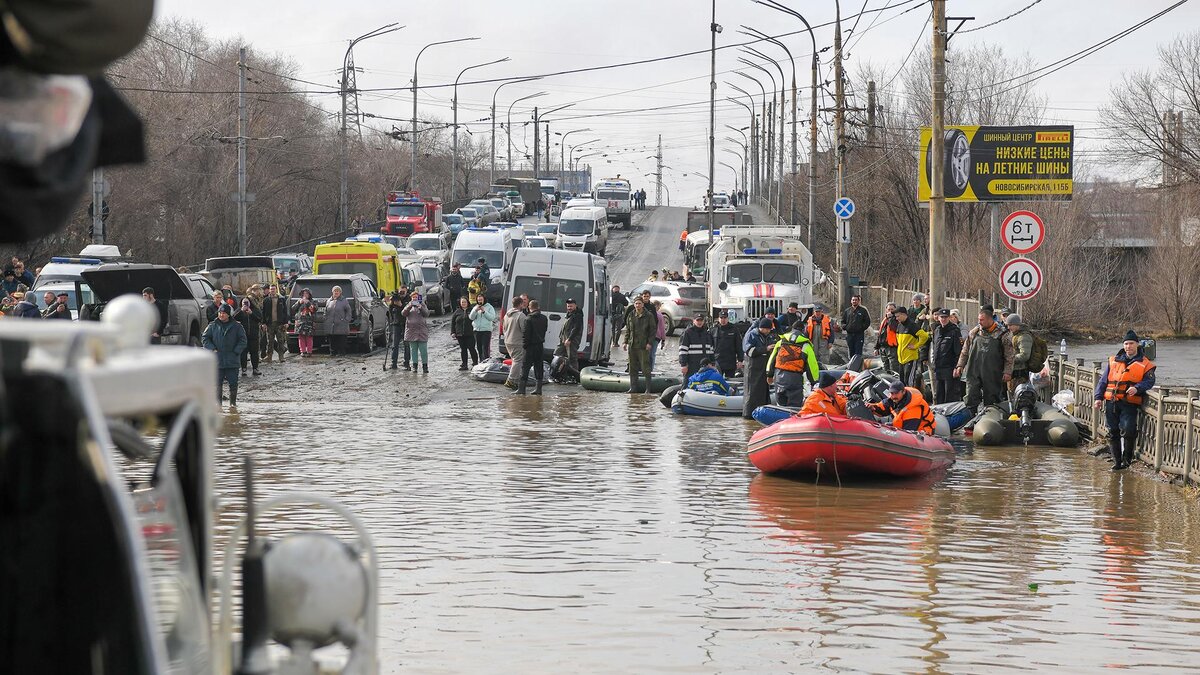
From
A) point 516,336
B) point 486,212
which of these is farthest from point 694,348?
point 486,212

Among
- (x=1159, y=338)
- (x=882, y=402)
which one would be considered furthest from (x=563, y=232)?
(x=882, y=402)

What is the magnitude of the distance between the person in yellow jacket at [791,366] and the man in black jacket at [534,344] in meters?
5.32

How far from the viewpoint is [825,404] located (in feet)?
57.5

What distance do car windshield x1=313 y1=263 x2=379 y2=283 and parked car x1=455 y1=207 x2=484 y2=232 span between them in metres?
37.3

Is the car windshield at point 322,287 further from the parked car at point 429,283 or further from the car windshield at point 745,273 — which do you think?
the car windshield at point 745,273

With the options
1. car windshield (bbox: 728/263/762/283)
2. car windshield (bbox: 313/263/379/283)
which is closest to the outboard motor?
car windshield (bbox: 728/263/762/283)

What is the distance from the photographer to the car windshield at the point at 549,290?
31.5m

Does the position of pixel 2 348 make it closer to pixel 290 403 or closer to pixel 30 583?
pixel 30 583

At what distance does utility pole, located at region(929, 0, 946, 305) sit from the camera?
25.9m

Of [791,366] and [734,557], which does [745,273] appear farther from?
[734,557]

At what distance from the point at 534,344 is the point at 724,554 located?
15.0m

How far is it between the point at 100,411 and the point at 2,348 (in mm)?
264

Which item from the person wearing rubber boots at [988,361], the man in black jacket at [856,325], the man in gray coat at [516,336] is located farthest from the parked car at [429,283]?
the person wearing rubber boots at [988,361]

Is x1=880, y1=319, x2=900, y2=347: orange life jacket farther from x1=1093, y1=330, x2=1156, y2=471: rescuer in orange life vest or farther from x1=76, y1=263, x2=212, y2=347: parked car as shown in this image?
x1=76, y1=263, x2=212, y2=347: parked car
